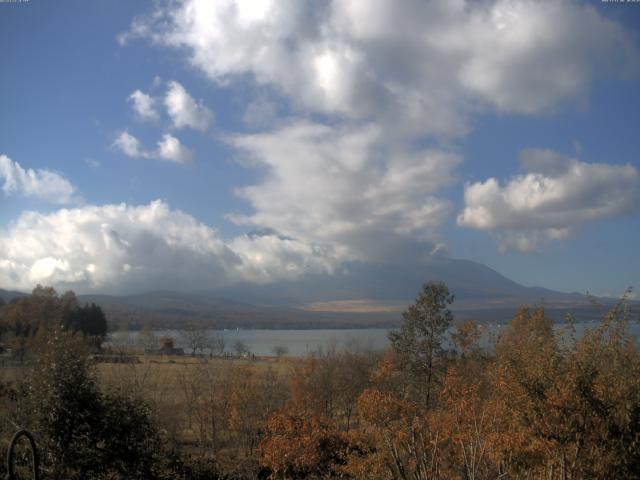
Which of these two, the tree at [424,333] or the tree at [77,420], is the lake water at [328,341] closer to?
the tree at [424,333]

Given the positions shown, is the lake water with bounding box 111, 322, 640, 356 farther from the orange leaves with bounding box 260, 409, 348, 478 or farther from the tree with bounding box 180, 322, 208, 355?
the orange leaves with bounding box 260, 409, 348, 478

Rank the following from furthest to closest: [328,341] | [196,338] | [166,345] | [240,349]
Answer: [166,345], [196,338], [240,349], [328,341]

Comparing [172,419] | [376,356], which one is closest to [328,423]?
[172,419]

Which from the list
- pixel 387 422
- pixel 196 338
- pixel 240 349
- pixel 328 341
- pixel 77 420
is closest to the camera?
pixel 77 420

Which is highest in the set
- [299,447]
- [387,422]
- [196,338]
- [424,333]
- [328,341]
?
[424,333]

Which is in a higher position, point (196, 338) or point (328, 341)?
point (328, 341)

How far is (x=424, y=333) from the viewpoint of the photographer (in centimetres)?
3491

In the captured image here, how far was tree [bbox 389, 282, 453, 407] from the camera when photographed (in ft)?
111

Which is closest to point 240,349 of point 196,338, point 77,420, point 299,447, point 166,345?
point 196,338

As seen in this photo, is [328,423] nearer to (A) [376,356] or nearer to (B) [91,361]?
(B) [91,361]

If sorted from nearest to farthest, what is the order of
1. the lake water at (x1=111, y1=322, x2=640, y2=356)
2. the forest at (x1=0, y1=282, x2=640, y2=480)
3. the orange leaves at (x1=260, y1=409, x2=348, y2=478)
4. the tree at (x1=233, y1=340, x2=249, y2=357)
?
the forest at (x1=0, y1=282, x2=640, y2=480) → the orange leaves at (x1=260, y1=409, x2=348, y2=478) → the lake water at (x1=111, y1=322, x2=640, y2=356) → the tree at (x1=233, y1=340, x2=249, y2=357)

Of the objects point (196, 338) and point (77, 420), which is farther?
point (196, 338)

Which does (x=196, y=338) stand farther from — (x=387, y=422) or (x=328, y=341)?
(x=387, y=422)

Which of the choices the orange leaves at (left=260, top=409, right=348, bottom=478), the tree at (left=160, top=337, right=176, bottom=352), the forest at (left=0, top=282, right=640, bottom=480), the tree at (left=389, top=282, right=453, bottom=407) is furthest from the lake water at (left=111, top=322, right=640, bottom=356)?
the orange leaves at (left=260, top=409, right=348, bottom=478)
